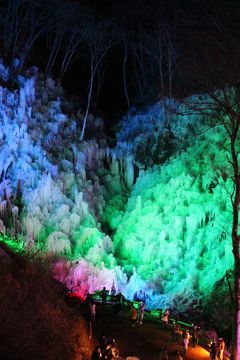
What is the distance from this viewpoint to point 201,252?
2359 centimetres

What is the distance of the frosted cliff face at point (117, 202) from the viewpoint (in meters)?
22.3

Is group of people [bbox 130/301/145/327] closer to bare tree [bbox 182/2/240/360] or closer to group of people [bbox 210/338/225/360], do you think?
group of people [bbox 210/338/225/360]

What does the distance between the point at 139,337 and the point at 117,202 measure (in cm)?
1204

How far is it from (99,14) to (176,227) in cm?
1624

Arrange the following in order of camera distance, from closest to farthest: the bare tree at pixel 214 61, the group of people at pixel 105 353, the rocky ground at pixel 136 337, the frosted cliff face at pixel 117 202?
Result: the group of people at pixel 105 353 < the rocky ground at pixel 136 337 < the frosted cliff face at pixel 117 202 < the bare tree at pixel 214 61

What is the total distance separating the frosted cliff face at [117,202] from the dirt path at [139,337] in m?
3.98

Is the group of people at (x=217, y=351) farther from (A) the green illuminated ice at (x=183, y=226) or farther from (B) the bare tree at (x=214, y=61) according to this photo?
(B) the bare tree at (x=214, y=61)

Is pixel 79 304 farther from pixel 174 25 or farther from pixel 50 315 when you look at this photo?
pixel 174 25

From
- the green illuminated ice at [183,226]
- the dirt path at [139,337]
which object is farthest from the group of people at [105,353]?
the green illuminated ice at [183,226]

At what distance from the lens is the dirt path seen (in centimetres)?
1510

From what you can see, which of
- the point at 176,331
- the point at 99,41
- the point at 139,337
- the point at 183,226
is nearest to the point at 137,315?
the point at 176,331

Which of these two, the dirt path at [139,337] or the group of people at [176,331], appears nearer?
the dirt path at [139,337]

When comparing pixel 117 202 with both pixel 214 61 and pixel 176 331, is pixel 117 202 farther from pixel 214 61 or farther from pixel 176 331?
pixel 176 331

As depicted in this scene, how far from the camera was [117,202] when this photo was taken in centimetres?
2741
